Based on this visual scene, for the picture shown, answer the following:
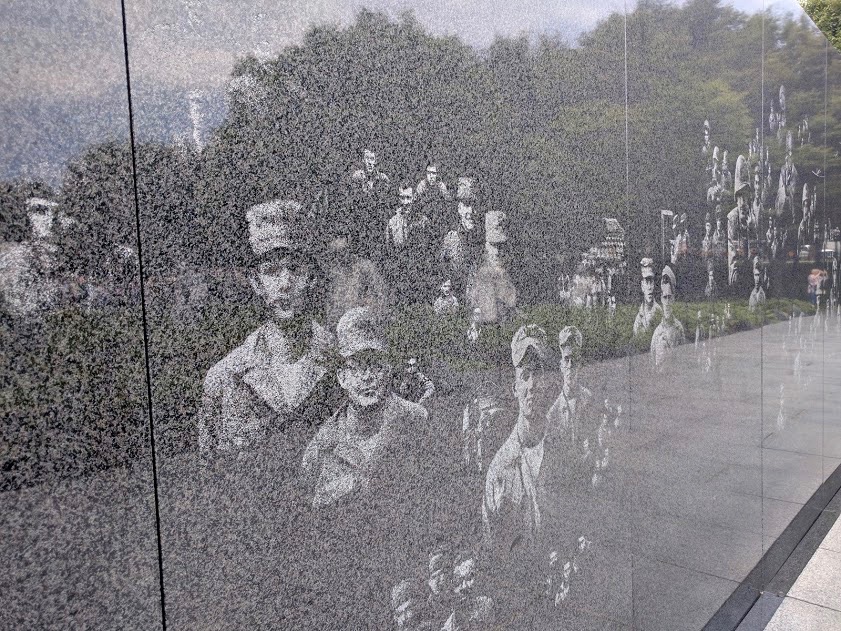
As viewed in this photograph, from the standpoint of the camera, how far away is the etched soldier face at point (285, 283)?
81.5 inches

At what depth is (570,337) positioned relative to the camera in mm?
3332

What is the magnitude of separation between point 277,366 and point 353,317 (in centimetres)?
33

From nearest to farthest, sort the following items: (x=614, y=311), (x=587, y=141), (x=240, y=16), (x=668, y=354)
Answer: (x=240, y=16)
(x=587, y=141)
(x=614, y=311)
(x=668, y=354)

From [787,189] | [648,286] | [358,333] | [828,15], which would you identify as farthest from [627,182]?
[828,15]

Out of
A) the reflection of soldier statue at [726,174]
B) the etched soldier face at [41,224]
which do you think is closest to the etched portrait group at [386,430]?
the etched soldier face at [41,224]

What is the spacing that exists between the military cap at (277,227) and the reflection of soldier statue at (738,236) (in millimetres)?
3830

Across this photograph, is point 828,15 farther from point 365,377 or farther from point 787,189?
point 365,377

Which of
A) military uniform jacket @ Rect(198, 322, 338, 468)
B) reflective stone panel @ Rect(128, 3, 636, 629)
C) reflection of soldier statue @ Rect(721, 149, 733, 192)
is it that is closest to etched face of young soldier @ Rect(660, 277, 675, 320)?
reflective stone panel @ Rect(128, 3, 636, 629)

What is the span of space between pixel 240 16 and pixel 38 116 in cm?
66

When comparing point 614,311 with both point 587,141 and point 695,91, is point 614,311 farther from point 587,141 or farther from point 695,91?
point 695,91

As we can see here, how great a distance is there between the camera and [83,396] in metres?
1.70

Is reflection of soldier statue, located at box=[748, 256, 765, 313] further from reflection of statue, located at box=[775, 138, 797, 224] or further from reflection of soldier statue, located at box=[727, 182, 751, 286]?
reflection of statue, located at box=[775, 138, 797, 224]

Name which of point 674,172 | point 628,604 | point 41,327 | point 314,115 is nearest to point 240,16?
point 314,115

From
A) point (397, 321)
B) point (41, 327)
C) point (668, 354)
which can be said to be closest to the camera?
point (41, 327)
